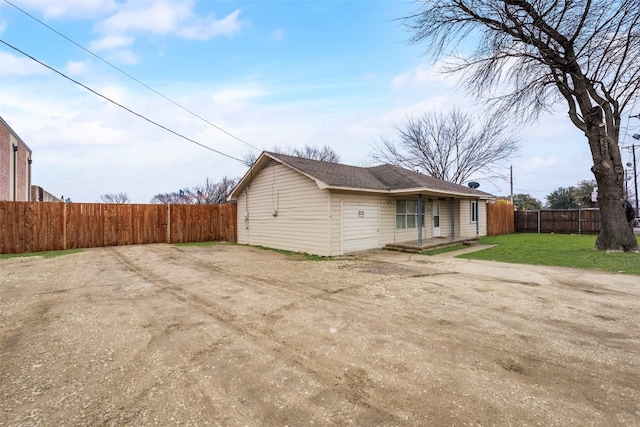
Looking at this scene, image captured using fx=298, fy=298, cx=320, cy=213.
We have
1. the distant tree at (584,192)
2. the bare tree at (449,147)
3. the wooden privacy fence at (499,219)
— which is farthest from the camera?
the distant tree at (584,192)

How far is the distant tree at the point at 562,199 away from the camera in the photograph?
41263 mm

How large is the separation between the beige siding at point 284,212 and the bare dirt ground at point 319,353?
14.9ft

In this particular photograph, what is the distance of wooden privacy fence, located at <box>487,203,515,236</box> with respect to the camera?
19594 millimetres

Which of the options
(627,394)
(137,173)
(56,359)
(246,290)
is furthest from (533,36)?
(137,173)

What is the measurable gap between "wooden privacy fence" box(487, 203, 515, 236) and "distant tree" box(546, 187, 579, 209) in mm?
27937

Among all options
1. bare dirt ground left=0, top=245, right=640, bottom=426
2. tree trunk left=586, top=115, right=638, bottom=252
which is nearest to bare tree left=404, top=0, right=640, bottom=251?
tree trunk left=586, top=115, right=638, bottom=252

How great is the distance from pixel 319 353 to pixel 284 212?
9390mm

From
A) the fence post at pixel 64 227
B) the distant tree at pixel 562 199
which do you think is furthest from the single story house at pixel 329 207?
the distant tree at pixel 562 199

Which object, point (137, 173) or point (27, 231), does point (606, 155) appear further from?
point (137, 173)

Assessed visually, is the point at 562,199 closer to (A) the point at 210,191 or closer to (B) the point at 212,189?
(B) the point at 212,189

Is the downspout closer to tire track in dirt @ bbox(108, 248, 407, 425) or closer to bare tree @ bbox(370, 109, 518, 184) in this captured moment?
tire track in dirt @ bbox(108, 248, 407, 425)

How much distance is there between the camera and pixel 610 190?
1040 centimetres

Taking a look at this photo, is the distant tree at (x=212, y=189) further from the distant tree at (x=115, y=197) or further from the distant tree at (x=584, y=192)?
the distant tree at (x=584, y=192)

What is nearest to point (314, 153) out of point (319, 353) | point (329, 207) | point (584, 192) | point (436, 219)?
point (436, 219)
